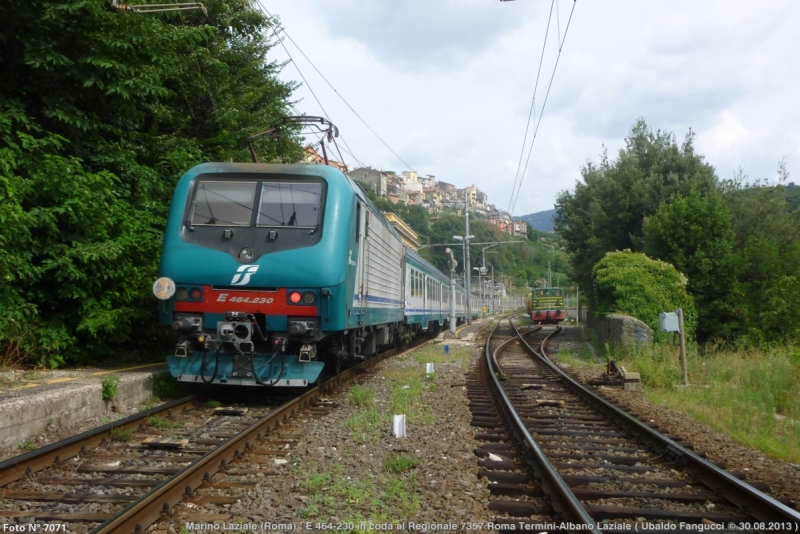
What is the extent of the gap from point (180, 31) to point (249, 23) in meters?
4.85

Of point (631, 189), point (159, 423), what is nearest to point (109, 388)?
point (159, 423)

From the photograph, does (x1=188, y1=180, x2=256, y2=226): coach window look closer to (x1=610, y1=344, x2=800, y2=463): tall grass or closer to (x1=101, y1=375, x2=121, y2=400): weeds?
(x1=101, y1=375, x2=121, y2=400): weeds

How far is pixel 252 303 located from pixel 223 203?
4.76 feet

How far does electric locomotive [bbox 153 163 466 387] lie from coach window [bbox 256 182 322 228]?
13 millimetres

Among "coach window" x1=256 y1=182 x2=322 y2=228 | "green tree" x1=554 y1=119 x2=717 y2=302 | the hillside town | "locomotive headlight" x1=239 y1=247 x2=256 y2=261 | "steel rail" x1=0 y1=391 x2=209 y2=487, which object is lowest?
"steel rail" x1=0 y1=391 x2=209 y2=487

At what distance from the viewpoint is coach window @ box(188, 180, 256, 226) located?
800 cm

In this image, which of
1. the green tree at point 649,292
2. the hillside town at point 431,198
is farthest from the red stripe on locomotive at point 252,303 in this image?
the hillside town at point 431,198

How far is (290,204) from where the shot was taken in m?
8.06

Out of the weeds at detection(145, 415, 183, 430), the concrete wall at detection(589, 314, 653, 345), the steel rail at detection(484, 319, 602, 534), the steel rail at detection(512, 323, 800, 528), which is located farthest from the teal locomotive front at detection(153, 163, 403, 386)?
the concrete wall at detection(589, 314, 653, 345)

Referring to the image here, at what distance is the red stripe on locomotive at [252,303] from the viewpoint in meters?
7.59

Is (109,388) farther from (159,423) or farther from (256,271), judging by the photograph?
(256,271)

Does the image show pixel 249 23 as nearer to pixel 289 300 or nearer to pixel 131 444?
pixel 289 300

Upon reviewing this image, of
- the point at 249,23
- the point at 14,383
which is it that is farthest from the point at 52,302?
the point at 249,23

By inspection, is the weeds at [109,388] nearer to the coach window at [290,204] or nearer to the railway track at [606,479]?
the coach window at [290,204]
